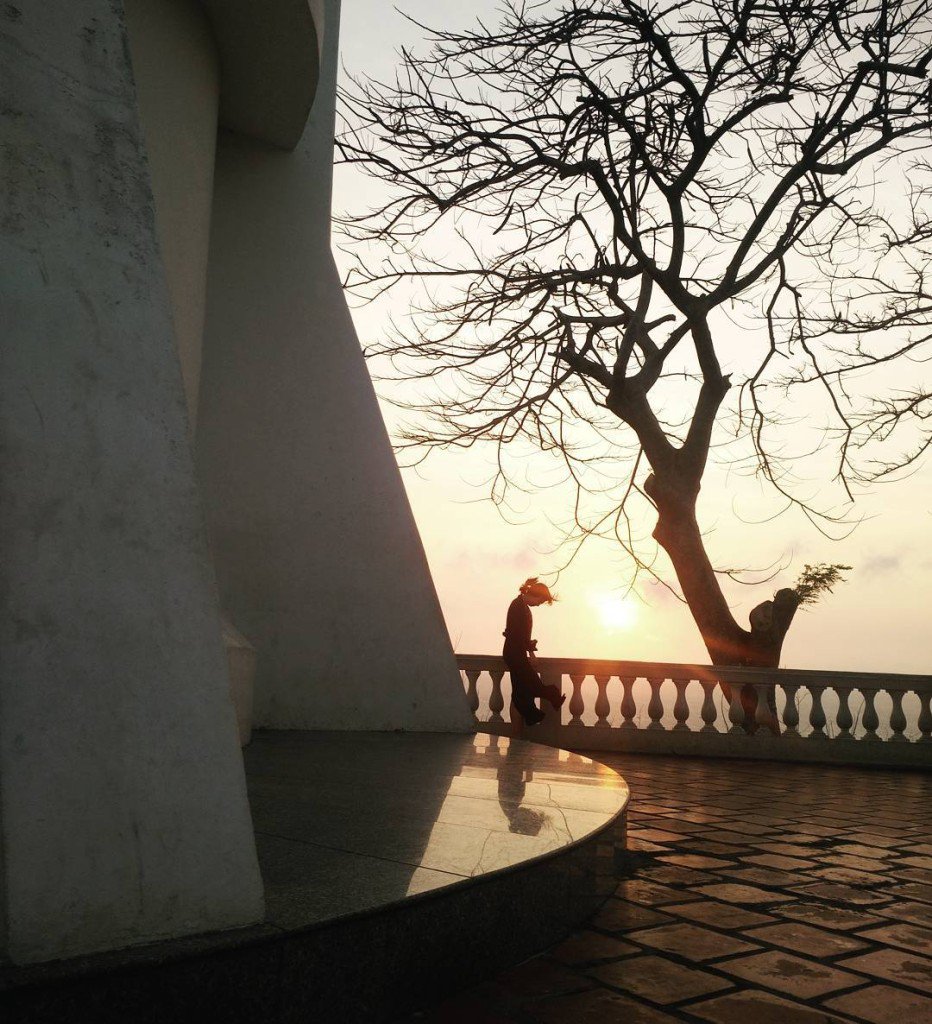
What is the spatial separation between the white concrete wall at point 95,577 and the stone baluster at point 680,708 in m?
10.5

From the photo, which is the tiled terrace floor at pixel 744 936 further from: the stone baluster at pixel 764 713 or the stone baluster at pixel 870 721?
the stone baluster at pixel 764 713

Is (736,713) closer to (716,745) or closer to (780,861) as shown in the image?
(716,745)

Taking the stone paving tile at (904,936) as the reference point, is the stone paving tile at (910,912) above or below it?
below

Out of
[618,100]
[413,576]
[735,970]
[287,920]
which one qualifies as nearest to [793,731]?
[413,576]

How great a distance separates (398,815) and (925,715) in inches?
395

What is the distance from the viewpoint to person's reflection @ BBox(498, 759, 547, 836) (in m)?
3.86

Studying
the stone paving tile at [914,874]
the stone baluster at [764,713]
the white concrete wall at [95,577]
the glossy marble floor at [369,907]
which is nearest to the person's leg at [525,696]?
the stone baluster at [764,713]

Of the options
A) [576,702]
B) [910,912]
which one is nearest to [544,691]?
[576,702]

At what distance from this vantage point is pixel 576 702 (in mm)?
12445

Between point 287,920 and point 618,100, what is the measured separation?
1219cm

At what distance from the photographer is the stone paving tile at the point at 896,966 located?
311 cm

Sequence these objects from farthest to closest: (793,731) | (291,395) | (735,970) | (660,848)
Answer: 1. (793,731)
2. (291,395)
3. (660,848)
4. (735,970)

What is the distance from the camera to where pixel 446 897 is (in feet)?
9.21

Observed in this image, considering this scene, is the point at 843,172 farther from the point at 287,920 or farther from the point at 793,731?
the point at 287,920
